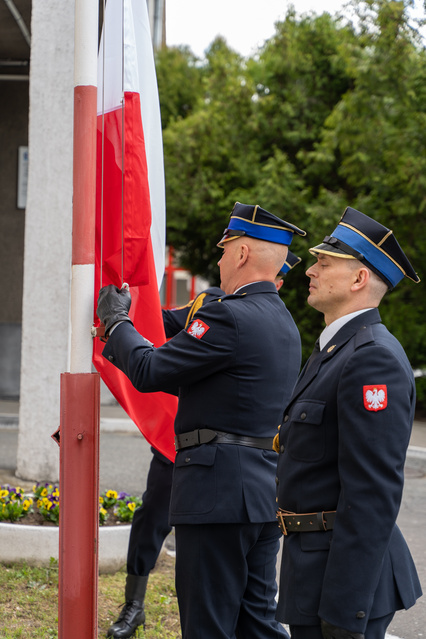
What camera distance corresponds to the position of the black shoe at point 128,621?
3711 mm

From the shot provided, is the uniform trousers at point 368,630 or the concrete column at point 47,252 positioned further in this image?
the concrete column at point 47,252

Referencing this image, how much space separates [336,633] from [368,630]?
137 millimetres

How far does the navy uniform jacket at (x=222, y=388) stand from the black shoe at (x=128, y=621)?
4.30 ft

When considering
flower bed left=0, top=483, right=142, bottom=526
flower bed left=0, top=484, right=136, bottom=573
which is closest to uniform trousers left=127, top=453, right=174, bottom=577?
flower bed left=0, top=484, right=136, bottom=573

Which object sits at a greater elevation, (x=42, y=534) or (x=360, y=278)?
(x=360, y=278)

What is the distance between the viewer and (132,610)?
383 cm

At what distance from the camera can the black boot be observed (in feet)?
12.3

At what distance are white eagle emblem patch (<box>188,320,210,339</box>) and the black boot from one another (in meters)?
1.80

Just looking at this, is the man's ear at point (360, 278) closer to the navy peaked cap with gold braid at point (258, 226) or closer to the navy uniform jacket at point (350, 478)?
the navy uniform jacket at point (350, 478)

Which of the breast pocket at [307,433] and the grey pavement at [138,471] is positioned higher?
the breast pocket at [307,433]

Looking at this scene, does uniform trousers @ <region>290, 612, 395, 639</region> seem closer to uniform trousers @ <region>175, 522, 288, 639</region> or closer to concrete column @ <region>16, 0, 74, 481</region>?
uniform trousers @ <region>175, 522, 288, 639</region>

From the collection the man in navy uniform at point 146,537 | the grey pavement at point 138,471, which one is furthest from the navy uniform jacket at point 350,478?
the grey pavement at point 138,471

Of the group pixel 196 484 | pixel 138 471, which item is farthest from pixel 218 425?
pixel 138 471

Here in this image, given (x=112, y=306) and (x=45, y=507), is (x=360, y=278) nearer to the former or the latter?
(x=112, y=306)
